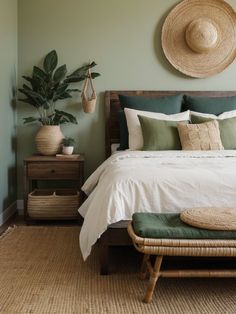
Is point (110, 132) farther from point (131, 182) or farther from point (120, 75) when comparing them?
point (131, 182)

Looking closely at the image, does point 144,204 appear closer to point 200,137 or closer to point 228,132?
point 200,137

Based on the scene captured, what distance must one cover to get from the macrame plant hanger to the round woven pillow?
2.08 metres

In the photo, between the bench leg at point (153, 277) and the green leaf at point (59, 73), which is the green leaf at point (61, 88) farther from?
the bench leg at point (153, 277)

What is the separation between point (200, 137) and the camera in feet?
10.9

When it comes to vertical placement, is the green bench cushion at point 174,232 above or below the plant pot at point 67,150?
below

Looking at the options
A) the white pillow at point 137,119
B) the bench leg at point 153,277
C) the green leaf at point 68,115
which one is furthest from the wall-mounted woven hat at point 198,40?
the bench leg at point 153,277

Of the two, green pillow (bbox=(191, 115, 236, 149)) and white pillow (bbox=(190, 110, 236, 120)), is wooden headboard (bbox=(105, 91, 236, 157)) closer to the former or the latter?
white pillow (bbox=(190, 110, 236, 120))

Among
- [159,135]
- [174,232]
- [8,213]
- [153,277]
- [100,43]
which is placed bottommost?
[8,213]

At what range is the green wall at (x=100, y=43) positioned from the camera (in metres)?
4.04

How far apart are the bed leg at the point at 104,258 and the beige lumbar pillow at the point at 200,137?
135 cm

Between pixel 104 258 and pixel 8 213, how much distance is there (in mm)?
1744

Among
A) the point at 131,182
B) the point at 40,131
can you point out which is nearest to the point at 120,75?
the point at 40,131

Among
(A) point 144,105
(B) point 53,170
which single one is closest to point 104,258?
(B) point 53,170

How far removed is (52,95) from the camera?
3877 millimetres
